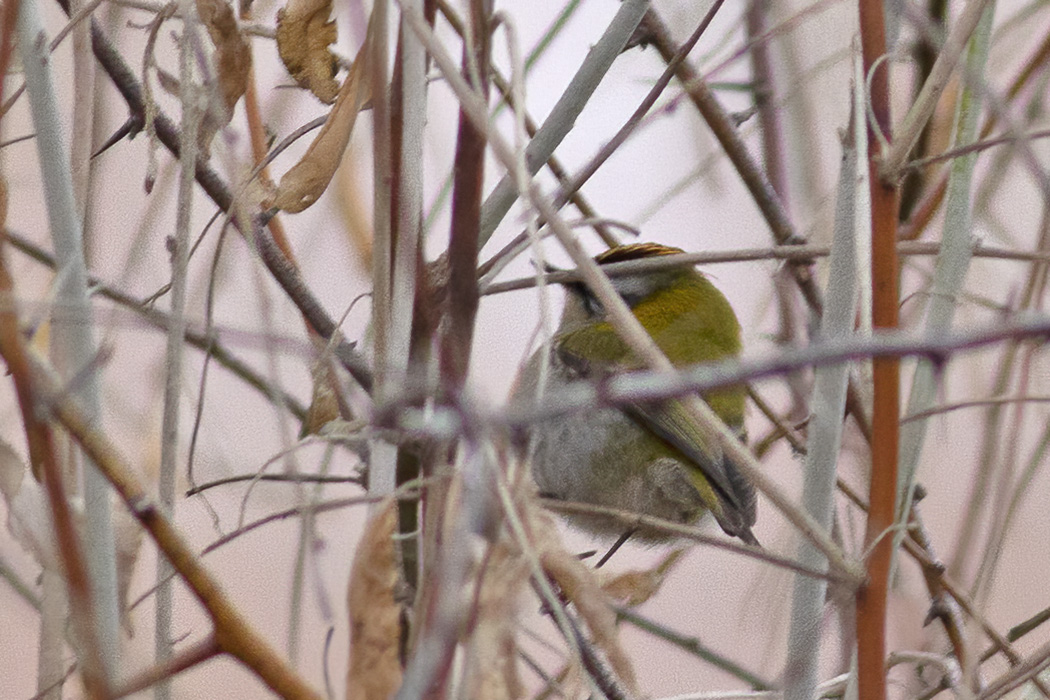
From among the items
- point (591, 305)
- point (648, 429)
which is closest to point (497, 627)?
point (648, 429)

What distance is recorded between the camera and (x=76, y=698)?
2.87ft

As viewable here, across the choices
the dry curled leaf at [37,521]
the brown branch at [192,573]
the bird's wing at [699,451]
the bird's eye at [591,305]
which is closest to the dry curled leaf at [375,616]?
the brown branch at [192,573]

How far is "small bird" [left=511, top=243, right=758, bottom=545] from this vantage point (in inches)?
67.4

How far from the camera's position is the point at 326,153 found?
709 mm

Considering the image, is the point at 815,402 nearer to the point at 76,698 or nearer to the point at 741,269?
the point at 76,698

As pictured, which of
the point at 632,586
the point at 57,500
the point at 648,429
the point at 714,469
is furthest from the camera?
the point at 648,429

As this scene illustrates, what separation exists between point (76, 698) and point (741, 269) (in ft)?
5.13

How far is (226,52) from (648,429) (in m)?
1.23

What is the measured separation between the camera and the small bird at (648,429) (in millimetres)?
1713

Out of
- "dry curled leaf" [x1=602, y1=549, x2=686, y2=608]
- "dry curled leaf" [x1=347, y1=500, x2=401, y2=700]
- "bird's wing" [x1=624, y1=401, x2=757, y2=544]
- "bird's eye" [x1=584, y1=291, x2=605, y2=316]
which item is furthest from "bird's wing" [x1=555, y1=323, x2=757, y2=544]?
"dry curled leaf" [x1=347, y1=500, x2=401, y2=700]

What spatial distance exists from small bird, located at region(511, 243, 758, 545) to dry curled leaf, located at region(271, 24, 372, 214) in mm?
929

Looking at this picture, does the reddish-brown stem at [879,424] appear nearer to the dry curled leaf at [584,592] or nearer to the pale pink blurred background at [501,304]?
the dry curled leaf at [584,592]

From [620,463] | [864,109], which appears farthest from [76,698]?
[620,463]

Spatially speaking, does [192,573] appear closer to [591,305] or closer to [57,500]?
[57,500]
